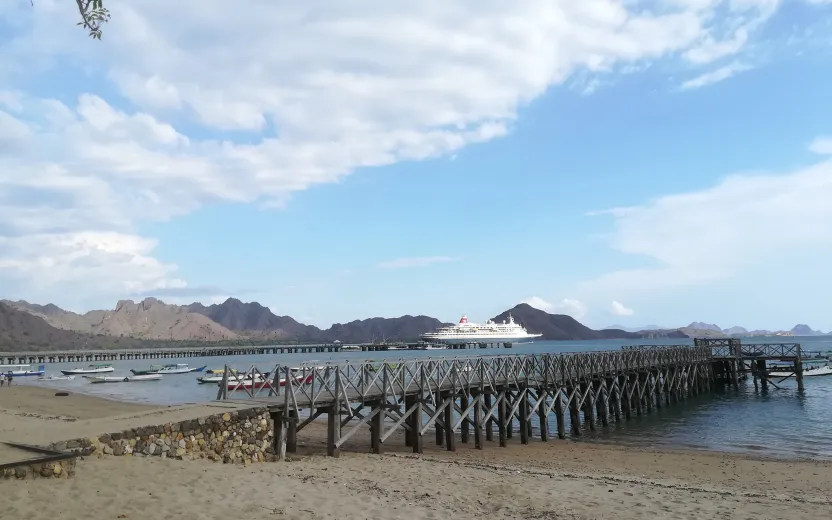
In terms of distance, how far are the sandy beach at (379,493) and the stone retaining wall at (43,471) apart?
0.92 feet

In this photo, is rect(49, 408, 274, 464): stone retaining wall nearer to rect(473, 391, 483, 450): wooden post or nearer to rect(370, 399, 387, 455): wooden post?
rect(370, 399, 387, 455): wooden post

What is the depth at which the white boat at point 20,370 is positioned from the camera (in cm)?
7806

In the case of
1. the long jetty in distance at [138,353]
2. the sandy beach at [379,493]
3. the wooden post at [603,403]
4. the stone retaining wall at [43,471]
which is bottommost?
the long jetty in distance at [138,353]

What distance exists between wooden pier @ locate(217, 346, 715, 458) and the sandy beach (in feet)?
6.00

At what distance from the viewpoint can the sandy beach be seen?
28.3 ft

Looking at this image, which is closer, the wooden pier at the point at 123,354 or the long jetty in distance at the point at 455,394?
the long jetty in distance at the point at 455,394

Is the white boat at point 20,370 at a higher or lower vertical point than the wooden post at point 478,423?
lower

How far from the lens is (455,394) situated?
75.4 ft

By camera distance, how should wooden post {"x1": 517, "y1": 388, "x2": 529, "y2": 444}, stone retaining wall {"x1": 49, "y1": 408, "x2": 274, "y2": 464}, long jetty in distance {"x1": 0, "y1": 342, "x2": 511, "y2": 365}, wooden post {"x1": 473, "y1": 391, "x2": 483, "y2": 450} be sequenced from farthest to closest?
long jetty in distance {"x1": 0, "y1": 342, "x2": 511, "y2": 365}
wooden post {"x1": 517, "y1": 388, "x2": 529, "y2": 444}
wooden post {"x1": 473, "y1": 391, "x2": 483, "y2": 450}
stone retaining wall {"x1": 49, "y1": 408, "x2": 274, "y2": 464}


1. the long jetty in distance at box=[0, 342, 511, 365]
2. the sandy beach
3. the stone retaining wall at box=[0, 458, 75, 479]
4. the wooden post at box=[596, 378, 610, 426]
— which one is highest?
the stone retaining wall at box=[0, 458, 75, 479]

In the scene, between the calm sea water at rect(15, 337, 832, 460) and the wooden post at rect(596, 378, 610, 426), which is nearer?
the calm sea water at rect(15, 337, 832, 460)

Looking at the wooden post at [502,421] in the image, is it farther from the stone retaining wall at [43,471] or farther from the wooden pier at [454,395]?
the stone retaining wall at [43,471]

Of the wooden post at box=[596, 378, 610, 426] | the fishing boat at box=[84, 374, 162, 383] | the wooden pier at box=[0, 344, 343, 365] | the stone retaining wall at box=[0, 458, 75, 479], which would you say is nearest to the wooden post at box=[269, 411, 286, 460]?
the stone retaining wall at box=[0, 458, 75, 479]

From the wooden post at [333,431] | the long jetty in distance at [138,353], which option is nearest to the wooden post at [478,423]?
the wooden post at [333,431]
